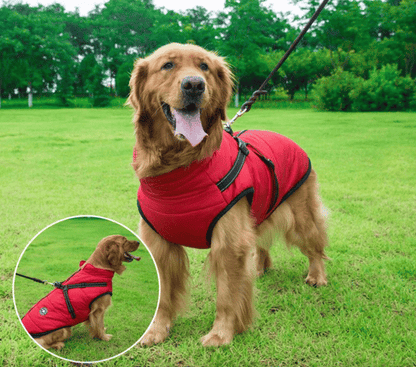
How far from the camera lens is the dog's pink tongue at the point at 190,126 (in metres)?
2.36

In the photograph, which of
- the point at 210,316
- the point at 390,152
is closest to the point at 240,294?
the point at 210,316

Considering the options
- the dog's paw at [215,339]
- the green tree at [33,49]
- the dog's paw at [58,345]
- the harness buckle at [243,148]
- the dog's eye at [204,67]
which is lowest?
the dog's paw at [215,339]

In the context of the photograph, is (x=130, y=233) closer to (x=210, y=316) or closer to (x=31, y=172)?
(x=210, y=316)

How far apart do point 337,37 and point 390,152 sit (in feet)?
89.7

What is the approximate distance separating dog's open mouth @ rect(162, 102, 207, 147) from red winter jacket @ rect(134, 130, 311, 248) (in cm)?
21

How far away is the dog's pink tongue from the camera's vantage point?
93.0 inches

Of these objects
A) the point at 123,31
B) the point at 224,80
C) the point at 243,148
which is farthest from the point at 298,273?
the point at 123,31

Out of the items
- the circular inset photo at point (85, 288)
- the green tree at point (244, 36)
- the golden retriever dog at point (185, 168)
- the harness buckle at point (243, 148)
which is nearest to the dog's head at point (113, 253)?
the circular inset photo at point (85, 288)

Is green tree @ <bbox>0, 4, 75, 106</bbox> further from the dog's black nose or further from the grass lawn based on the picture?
the dog's black nose

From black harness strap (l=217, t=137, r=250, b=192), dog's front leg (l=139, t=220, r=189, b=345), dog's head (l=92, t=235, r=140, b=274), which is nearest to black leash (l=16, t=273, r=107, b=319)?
dog's head (l=92, t=235, r=140, b=274)

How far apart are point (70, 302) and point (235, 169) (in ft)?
4.26

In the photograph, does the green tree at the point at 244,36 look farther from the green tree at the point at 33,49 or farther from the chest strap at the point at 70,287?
the chest strap at the point at 70,287

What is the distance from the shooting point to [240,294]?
2811 millimetres

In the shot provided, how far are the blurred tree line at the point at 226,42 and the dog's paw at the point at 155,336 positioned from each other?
2681cm
